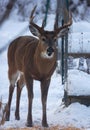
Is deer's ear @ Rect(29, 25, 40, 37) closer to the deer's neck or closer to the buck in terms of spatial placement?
the buck

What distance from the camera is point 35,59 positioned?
21.0ft

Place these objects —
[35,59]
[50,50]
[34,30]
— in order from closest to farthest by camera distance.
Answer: [50,50] < [34,30] < [35,59]

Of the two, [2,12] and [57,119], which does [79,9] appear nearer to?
[2,12]

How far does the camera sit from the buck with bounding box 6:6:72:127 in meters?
6.07

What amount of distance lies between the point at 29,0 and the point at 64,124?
4.54m

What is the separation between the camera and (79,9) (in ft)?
6.85

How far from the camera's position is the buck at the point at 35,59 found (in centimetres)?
607

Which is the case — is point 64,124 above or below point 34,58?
below

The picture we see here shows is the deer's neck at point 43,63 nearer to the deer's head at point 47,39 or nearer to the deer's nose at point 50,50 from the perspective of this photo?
the deer's head at point 47,39

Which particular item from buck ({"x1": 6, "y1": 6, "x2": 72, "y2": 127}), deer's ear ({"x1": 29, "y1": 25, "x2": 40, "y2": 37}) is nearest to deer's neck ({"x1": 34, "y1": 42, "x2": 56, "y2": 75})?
buck ({"x1": 6, "y1": 6, "x2": 72, "y2": 127})

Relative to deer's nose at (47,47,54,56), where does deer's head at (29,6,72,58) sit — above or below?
above

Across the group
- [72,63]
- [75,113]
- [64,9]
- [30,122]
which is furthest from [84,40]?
[30,122]

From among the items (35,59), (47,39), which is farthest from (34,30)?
(35,59)

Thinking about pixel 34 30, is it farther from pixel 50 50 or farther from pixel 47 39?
pixel 50 50
